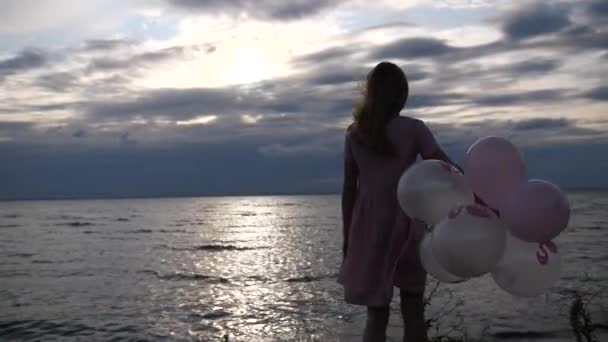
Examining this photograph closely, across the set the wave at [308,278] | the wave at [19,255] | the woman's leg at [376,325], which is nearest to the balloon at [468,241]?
the woman's leg at [376,325]

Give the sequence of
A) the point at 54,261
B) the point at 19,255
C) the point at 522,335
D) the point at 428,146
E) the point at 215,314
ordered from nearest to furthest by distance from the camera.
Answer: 1. the point at 428,146
2. the point at 522,335
3. the point at 215,314
4. the point at 54,261
5. the point at 19,255

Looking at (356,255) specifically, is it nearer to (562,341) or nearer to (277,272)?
(562,341)

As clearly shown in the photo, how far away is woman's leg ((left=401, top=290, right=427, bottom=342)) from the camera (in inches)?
140

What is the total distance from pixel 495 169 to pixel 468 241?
468 millimetres

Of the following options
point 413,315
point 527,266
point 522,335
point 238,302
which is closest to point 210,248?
point 238,302

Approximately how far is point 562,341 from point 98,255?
16516 mm

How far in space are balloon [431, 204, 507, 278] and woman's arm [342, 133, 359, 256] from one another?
614 mm

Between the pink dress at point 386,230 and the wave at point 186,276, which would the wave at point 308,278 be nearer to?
the wave at point 186,276

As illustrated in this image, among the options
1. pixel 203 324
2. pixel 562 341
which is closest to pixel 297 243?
pixel 203 324

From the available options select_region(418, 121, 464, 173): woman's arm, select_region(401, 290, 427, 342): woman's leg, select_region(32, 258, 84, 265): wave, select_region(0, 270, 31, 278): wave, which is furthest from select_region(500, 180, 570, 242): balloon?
select_region(32, 258, 84, 265): wave

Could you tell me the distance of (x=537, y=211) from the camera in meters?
3.06

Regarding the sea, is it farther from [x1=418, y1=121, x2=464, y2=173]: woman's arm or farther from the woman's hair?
[x1=418, y1=121, x2=464, y2=173]: woman's arm

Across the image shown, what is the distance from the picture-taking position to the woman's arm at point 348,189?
12.1 ft

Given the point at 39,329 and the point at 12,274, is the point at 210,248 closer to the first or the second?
the point at 12,274
